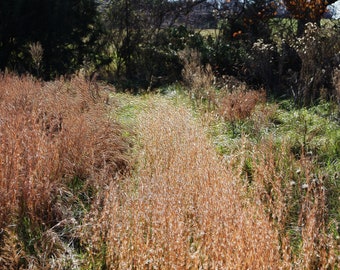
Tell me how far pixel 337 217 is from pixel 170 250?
5.27ft

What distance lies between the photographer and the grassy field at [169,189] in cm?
272

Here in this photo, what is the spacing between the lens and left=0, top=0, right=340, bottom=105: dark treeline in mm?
8516

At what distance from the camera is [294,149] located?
461cm

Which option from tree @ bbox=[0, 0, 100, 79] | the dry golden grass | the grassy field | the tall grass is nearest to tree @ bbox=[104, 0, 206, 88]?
tree @ bbox=[0, 0, 100, 79]

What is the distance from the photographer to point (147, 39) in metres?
10.6

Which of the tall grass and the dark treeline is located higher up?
the dark treeline

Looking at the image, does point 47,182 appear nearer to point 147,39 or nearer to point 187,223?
point 187,223

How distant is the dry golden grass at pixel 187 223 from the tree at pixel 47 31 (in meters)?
6.12

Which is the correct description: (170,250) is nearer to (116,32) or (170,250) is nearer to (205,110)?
(205,110)

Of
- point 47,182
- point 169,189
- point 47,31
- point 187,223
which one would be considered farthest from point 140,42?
point 187,223

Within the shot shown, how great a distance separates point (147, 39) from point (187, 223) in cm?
820

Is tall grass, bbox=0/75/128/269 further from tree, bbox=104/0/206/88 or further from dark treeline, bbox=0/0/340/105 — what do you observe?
tree, bbox=104/0/206/88

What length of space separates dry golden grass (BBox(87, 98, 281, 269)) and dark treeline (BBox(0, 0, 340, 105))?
4318mm

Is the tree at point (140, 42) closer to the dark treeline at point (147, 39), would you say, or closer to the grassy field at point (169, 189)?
the dark treeline at point (147, 39)
